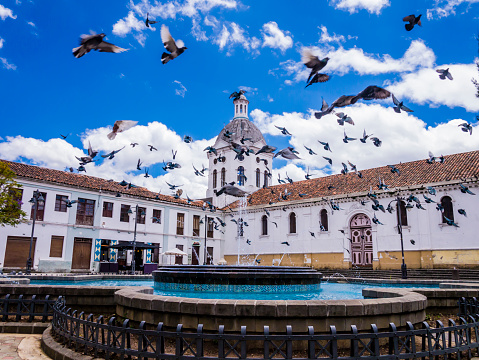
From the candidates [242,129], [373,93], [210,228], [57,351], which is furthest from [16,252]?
[373,93]

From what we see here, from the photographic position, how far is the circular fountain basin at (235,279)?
10664 millimetres

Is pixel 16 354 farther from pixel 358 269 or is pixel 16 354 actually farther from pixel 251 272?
pixel 358 269

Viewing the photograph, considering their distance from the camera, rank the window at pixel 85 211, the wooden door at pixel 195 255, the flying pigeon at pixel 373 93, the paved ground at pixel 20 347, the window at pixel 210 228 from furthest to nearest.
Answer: the window at pixel 210 228 → the wooden door at pixel 195 255 → the window at pixel 85 211 → the flying pigeon at pixel 373 93 → the paved ground at pixel 20 347

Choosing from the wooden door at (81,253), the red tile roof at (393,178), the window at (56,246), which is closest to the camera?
the red tile roof at (393,178)

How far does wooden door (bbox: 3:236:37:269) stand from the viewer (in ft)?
82.3

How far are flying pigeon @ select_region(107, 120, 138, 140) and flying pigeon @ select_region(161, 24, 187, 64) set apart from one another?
5.54 ft

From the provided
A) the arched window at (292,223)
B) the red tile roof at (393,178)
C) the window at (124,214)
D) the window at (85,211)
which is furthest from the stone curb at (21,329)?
the arched window at (292,223)

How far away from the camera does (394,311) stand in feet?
19.2

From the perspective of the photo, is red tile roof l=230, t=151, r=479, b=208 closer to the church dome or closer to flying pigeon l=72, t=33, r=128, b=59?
the church dome

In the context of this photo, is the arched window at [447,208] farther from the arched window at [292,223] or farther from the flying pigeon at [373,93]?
the flying pigeon at [373,93]

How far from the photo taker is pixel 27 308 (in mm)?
7730

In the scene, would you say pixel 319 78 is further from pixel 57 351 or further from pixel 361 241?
pixel 361 241

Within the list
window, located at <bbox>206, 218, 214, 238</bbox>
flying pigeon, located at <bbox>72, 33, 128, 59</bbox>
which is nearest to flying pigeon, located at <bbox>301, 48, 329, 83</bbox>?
flying pigeon, located at <bbox>72, 33, 128, 59</bbox>

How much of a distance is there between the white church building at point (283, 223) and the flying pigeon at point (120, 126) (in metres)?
13.5
